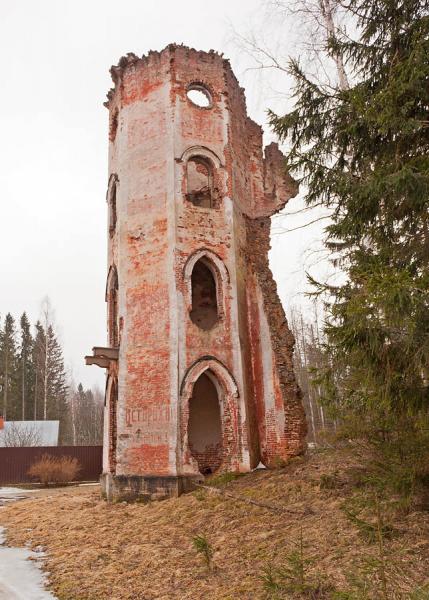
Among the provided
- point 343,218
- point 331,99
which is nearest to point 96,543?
point 343,218

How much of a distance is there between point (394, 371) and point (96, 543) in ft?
18.7

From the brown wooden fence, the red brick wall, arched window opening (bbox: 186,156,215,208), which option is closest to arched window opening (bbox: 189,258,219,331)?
the red brick wall

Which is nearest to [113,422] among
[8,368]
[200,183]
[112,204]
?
[112,204]

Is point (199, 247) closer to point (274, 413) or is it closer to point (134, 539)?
point (274, 413)

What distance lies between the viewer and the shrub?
2231 cm

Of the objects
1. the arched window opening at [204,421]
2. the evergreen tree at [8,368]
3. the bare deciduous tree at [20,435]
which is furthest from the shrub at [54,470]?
the evergreen tree at [8,368]

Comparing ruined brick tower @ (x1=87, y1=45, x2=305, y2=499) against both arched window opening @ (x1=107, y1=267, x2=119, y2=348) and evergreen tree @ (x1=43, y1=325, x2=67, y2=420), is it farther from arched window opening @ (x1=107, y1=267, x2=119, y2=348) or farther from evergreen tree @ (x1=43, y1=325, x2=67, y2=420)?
evergreen tree @ (x1=43, y1=325, x2=67, y2=420)

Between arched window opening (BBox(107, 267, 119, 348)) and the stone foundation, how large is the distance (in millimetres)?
3836

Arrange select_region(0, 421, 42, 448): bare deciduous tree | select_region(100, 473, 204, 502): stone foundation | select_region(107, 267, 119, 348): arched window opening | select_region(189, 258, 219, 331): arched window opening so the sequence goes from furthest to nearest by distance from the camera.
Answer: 1. select_region(0, 421, 42, 448): bare deciduous tree
2. select_region(189, 258, 219, 331): arched window opening
3. select_region(107, 267, 119, 348): arched window opening
4. select_region(100, 473, 204, 502): stone foundation

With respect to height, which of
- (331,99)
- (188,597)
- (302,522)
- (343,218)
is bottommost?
(188,597)

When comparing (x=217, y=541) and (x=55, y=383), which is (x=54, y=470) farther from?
(x=55, y=383)

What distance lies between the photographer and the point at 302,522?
7086 millimetres

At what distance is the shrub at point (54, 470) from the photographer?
22312mm

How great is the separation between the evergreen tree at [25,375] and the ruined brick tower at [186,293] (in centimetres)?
3202
